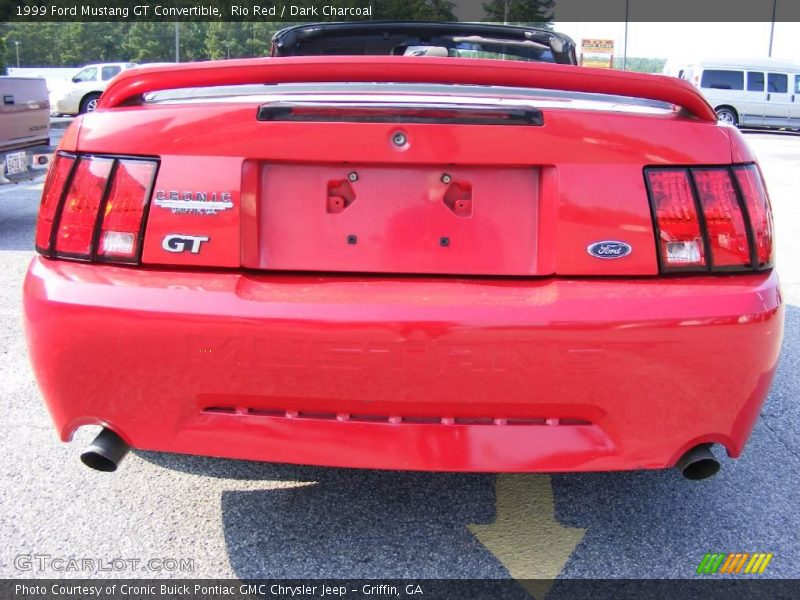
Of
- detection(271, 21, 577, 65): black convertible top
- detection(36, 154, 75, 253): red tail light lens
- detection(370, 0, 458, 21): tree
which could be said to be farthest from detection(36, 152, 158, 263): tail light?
detection(370, 0, 458, 21): tree

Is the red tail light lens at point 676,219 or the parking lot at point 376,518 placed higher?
the red tail light lens at point 676,219

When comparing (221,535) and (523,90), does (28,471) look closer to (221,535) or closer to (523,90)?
→ (221,535)

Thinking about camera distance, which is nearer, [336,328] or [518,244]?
[336,328]

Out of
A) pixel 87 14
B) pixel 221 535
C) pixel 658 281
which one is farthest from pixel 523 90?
pixel 87 14

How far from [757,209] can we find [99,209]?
1723mm

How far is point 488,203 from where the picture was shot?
193cm

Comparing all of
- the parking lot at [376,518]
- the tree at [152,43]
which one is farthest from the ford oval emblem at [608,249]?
the tree at [152,43]

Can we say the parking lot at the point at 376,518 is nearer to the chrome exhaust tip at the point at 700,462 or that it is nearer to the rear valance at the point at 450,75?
the chrome exhaust tip at the point at 700,462

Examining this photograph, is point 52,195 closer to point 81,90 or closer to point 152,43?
point 81,90

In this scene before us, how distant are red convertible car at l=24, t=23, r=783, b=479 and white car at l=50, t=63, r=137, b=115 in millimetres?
23820

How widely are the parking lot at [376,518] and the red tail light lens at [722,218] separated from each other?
0.92 metres

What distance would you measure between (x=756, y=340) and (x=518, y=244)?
2.07 ft

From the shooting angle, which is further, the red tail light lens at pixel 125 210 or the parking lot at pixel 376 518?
the parking lot at pixel 376 518

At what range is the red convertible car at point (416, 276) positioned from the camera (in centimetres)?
184
